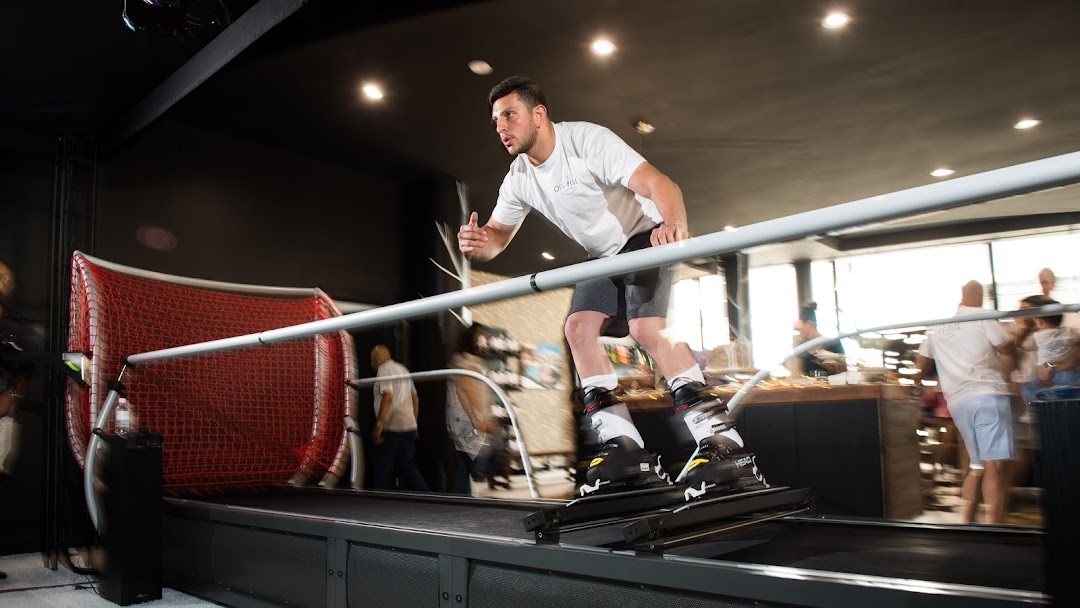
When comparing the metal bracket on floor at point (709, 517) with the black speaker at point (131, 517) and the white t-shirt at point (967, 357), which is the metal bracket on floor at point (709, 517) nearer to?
the white t-shirt at point (967, 357)

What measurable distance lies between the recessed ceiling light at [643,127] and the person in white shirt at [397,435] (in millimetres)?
2376

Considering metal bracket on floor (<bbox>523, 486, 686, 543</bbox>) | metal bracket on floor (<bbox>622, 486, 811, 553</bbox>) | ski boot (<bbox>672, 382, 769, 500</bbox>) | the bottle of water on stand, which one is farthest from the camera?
the bottle of water on stand

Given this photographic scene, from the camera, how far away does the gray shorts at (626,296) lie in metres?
2.61

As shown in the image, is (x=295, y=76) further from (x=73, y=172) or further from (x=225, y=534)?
(x=225, y=534)

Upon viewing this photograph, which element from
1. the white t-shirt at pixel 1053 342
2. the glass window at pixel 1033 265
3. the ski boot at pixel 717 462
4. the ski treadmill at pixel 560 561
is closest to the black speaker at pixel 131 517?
the ski treadmill at pixel 560 561

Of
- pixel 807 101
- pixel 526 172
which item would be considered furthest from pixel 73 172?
pixel 807 101

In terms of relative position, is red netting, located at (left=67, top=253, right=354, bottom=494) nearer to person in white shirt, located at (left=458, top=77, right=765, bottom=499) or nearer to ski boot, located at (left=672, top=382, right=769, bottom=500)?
person in white shirt, located at (left=458, top=77, right=765, bottom=499)

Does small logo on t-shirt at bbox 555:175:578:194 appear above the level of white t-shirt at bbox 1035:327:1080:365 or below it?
above

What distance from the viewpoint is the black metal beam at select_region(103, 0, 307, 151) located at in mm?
3947

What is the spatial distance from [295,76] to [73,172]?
6.16ft

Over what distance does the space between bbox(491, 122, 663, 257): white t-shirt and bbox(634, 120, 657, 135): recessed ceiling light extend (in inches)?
4.0

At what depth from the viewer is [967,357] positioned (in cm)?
365

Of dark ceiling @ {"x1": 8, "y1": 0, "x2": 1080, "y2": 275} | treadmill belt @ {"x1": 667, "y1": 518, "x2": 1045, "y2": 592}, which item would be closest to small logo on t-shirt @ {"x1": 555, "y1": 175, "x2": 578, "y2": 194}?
dark ceiling @ {"x1": 8, "y1": 0, "x2": 1080, "y2": 275}

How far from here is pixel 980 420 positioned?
145 inches
